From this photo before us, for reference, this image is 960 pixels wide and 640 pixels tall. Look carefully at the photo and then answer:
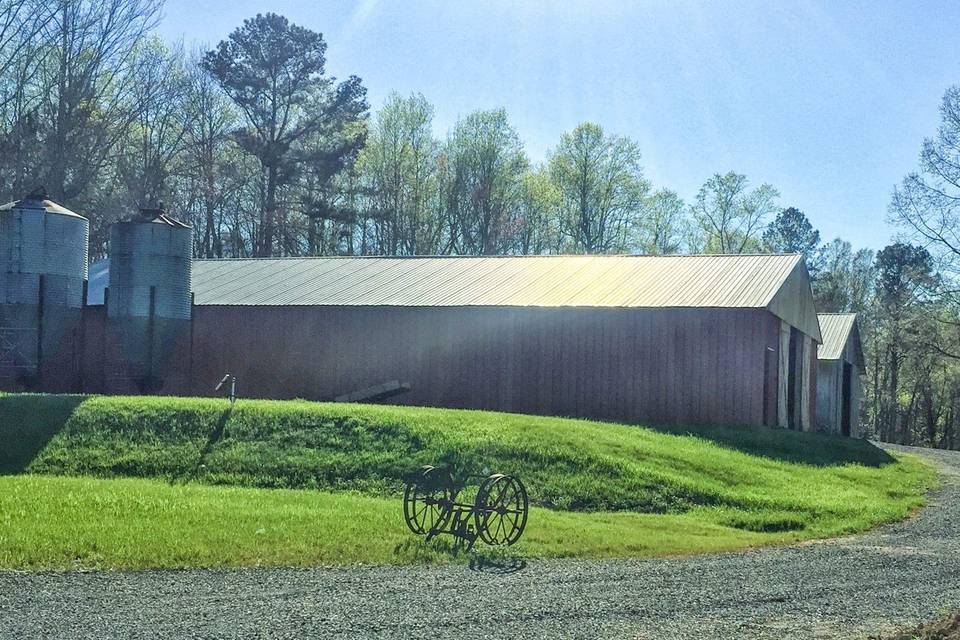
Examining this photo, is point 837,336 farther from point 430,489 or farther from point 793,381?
point 430,489

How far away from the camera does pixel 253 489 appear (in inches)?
736

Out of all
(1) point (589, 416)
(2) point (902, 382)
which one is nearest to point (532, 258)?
(1) point (589, 416)

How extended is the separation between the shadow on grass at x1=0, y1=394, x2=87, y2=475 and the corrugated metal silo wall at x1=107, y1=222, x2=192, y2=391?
490cm

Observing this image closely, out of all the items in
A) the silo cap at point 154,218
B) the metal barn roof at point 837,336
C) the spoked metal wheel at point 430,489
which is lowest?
the spoked metal wheel at point 430,489

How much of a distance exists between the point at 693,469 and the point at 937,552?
720 cm

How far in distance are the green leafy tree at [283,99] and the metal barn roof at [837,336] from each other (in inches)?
948

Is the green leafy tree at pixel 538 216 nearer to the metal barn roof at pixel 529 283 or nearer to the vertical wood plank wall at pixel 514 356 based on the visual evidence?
the metal barn roof at pixel 529 283

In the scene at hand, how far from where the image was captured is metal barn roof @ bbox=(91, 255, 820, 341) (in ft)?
102

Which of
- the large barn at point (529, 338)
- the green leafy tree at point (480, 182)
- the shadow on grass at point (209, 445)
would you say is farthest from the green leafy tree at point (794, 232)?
the shadow on grass at point (209, 445)

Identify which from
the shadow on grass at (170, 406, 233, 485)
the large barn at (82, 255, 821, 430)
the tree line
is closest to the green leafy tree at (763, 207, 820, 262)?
the tree line

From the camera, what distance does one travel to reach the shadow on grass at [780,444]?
85.1 feet

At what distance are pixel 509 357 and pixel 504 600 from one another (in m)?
21.0

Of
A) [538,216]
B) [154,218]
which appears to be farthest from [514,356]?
[538,216]

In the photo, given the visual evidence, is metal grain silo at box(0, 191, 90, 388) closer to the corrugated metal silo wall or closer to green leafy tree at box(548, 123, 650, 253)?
the corrugated metal silo wall
